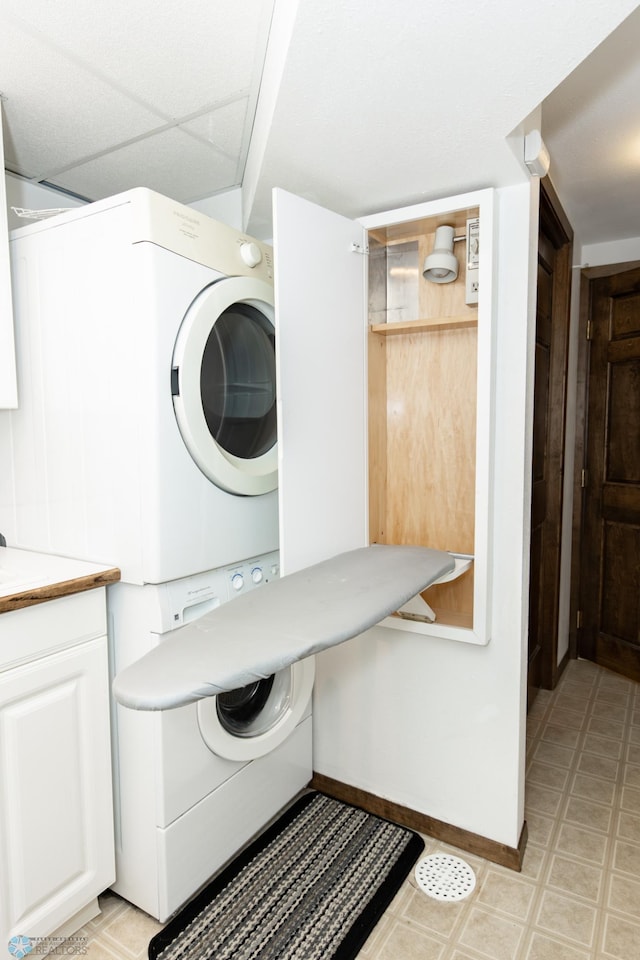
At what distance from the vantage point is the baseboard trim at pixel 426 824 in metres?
1.75

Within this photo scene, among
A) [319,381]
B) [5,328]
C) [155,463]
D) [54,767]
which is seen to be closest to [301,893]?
[54,767]

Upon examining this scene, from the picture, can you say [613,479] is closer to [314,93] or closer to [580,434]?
[580,434]

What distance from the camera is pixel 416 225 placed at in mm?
1793

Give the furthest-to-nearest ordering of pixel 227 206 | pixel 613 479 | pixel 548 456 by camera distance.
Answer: pixel 613 479, pixel 548 456, pixel 227 206

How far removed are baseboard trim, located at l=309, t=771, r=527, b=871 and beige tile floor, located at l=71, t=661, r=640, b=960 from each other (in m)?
0.03

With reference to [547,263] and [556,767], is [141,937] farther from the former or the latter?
[547,263]

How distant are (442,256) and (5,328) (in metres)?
1.33

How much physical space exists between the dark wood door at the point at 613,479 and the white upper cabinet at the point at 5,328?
9.30 ft

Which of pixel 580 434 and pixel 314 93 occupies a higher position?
pixel 314 93

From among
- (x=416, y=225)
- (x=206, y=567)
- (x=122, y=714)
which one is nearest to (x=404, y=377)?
(x=416, y=225)

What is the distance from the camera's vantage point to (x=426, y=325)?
5.91 feet

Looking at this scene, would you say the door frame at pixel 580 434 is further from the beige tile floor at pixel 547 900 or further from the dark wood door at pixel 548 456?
the beige tile floor at pixel 547 900

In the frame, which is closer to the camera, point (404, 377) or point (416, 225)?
point (416, 225)

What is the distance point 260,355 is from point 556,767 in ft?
6.67
